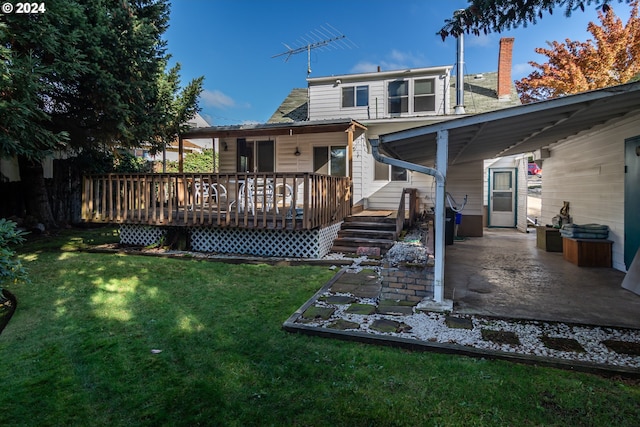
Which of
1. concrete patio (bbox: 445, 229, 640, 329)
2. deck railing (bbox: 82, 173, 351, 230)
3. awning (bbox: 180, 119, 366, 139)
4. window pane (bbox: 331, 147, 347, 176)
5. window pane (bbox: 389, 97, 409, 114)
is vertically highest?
window pane (bbox: 389, 97, 409, 114)

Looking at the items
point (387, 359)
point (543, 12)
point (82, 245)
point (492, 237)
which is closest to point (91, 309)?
point (387, 359)

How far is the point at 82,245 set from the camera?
352 inches

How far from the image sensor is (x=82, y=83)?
25.8 feet

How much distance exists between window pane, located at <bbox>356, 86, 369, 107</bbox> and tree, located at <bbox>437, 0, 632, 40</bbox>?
25.5 feet

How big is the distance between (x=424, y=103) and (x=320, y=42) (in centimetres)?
681

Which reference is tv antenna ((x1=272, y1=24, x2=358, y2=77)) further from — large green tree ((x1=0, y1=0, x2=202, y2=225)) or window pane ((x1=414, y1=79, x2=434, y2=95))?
large green tree ((x1=0, y1=0, x2=202, y2=225))

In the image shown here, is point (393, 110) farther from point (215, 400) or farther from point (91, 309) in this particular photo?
point (215, 400)

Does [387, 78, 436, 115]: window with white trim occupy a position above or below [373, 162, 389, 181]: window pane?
above

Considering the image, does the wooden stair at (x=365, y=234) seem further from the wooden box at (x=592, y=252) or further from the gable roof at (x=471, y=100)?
the gable roof at (x=471, y=100)

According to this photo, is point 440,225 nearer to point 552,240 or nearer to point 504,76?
point 552,240

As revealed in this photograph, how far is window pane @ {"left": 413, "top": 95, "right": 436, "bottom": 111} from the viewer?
12305 millimetres

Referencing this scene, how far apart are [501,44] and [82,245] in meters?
15.3

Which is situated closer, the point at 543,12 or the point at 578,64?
the point at 543,12

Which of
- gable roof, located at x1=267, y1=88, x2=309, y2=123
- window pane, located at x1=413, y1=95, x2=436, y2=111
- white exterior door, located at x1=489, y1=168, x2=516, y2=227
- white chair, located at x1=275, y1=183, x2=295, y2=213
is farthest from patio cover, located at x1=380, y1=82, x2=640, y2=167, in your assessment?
gable roof, located at x1=267, y1=88, x2=309, y2=123
